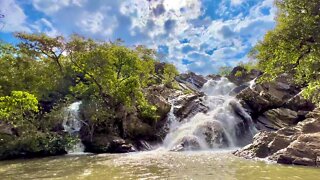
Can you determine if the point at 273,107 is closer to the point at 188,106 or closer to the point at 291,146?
the point at 188,106

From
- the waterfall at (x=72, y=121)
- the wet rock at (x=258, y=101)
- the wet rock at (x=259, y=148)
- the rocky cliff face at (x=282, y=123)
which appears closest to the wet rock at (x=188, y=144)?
the rocky cliff face at (x=282, y=123)

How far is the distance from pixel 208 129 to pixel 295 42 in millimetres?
15017

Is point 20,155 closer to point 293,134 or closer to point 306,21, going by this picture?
point 293,134

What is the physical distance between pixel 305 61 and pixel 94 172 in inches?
522

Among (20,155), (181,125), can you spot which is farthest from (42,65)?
(181,125)

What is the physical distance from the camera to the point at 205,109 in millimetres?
35906

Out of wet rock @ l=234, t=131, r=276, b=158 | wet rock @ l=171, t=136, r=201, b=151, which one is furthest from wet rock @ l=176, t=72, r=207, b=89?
wet rock @ l=234, t=131, r=276, b=158

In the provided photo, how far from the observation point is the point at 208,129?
101ft

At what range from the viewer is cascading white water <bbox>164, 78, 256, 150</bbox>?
2934cm

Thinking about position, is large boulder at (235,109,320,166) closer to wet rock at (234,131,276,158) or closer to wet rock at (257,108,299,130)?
wet rock at (234,131,276,158)

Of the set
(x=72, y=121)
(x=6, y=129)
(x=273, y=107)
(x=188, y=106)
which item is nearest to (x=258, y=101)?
(x=273, y=107)

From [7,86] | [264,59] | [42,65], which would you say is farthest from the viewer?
[42,65]

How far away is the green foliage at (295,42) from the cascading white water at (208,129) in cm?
1165

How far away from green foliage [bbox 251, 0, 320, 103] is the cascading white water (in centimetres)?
1165
